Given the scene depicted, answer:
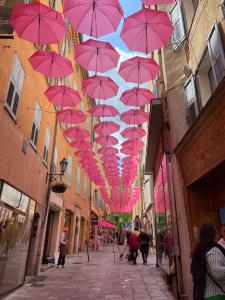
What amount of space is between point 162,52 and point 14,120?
6.18 m

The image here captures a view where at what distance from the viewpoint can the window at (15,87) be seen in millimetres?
7781

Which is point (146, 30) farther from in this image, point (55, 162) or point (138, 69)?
point (55, 162)

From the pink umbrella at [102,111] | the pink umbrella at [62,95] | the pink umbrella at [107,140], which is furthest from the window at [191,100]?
the pink umbrella at [107,140]

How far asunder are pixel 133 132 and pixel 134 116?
5.97 ft

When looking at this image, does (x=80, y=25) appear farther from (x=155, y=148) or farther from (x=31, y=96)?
(x=155, y=148)

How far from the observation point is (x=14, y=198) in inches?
295

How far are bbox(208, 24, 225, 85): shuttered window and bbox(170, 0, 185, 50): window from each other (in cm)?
279

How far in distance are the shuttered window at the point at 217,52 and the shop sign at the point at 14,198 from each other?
609cm

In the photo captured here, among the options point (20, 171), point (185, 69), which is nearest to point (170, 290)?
point (20, 171)

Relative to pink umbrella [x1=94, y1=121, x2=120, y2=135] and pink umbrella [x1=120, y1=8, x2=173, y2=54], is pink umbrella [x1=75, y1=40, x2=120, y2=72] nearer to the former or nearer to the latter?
pink umbrella [x1=120, y1=8, x2=173, y2=54]

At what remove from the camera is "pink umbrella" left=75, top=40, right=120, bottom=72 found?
24.2 feet

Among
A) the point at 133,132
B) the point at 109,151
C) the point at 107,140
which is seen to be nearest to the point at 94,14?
the point at 133,132

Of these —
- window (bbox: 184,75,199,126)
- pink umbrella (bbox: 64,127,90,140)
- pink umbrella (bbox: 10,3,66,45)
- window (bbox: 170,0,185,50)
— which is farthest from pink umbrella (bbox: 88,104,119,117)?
pink umbrella (bbox: 10,3,66,45)

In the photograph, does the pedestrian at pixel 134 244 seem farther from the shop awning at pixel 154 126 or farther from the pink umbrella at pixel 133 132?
the pink umbrella at pixel 133 132
